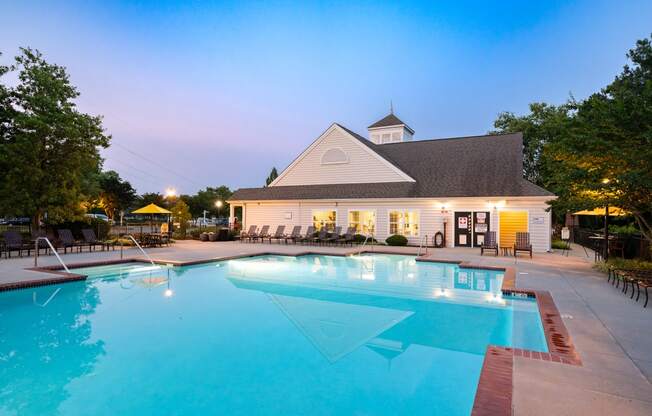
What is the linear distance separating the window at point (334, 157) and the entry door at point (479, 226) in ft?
27.7

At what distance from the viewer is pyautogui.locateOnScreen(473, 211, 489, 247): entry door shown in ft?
59.4

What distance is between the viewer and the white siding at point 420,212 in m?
17.1

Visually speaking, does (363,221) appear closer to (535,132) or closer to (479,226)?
(479,226)

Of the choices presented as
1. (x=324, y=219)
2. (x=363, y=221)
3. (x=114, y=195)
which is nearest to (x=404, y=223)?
(x=363, y=221)

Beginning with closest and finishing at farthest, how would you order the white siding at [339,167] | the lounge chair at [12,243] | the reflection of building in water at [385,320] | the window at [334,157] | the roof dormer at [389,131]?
1. the reflection of building in water at [385,320]
2. the lounge chair at [12,243]
3. the white siding at [339,167]
4. the window at [334,157]
5. the roof dormer at [389,131]

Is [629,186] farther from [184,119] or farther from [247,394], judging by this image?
[184,119]

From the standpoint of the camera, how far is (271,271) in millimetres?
11969

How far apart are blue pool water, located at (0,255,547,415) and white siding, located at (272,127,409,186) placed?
1237cm

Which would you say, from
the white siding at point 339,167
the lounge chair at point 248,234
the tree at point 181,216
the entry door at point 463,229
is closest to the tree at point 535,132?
the entry door at point 463,229

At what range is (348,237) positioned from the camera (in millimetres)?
19203

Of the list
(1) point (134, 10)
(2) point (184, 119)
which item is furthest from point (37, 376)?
(2) point (184, 119)

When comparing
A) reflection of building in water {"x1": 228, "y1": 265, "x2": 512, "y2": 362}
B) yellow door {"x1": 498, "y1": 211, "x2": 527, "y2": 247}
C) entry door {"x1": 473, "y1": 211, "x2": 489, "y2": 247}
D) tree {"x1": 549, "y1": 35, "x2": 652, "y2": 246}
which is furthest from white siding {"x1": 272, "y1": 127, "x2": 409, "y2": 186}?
reflection of building in water {"x1": 228, "y1": 265, "x2": 512, "y2": 362}

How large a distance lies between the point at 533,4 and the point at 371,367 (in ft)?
114

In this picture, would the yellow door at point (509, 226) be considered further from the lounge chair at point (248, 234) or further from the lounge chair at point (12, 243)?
the lounge chair at point (12, 243)
